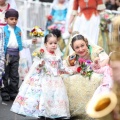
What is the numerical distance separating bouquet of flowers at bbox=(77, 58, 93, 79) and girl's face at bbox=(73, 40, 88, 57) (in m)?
0.09

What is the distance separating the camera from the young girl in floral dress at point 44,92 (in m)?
8.07

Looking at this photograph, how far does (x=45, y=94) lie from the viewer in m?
8.08

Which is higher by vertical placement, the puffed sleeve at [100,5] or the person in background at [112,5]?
the puffed sleeve at [100,5]

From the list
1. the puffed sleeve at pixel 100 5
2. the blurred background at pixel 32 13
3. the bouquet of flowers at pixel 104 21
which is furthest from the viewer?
the blurred background at pixel 32 13

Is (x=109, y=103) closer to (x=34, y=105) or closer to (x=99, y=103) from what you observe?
(x=99, y=103)

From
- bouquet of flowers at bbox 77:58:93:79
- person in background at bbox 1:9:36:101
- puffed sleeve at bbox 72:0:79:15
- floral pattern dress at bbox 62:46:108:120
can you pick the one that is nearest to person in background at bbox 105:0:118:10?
puffed sleeve at bbox 72:0:79:15

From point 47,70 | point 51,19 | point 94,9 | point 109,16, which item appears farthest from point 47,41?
point 51,19

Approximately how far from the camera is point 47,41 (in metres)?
8.52

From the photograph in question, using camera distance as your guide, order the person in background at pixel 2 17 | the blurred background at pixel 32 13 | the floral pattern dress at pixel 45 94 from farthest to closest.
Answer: the blurred background at pixel 32 13 → the person in background at pixel 2 17 → the floral pattern dress at pixel 45 94

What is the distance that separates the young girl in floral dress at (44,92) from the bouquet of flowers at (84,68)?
0.17m

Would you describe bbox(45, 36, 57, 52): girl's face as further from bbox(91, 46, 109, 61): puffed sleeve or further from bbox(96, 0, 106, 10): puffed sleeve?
bbox(96, 0, 106, 10): puffed sleeve

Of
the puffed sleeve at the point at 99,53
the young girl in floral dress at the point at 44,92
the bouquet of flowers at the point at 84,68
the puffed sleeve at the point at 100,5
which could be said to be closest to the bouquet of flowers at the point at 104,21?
the puffed sleeve at the point at 100,5

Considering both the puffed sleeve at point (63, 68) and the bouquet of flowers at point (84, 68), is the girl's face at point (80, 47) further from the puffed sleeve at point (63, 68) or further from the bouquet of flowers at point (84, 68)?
the puffed sleeve at point (63, 68)

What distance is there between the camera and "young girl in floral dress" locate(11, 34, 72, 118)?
807 cm
